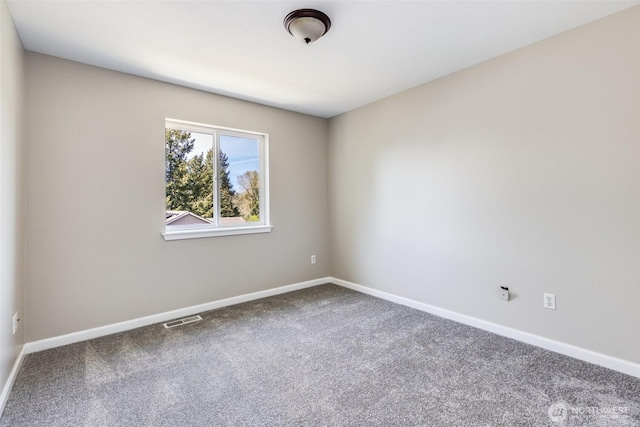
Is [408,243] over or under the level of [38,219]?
under

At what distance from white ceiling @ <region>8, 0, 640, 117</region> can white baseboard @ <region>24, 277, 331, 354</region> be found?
7.48 feet

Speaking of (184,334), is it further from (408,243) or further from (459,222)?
(459,222)

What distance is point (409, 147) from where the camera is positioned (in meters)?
3.28

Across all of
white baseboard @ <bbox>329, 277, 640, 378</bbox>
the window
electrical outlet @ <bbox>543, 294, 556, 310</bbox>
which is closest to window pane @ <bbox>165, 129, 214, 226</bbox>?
the window

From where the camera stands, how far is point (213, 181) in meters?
3.36

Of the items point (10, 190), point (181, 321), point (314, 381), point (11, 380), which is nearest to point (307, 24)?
point (10, 190)

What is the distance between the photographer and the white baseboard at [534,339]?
1998 mm

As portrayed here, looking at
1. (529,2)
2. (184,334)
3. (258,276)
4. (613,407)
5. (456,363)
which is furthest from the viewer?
(258,276)

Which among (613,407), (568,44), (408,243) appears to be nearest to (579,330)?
(613,407)

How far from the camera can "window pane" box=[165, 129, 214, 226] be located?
122 inches

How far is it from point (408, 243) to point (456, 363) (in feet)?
4.58

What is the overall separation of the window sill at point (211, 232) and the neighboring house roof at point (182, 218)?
10cm

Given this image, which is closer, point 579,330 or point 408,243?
point 579,330

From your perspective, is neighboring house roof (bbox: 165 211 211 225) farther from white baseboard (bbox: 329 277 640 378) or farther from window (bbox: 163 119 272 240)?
white baseboard (bbox: 329 277 640 378)
